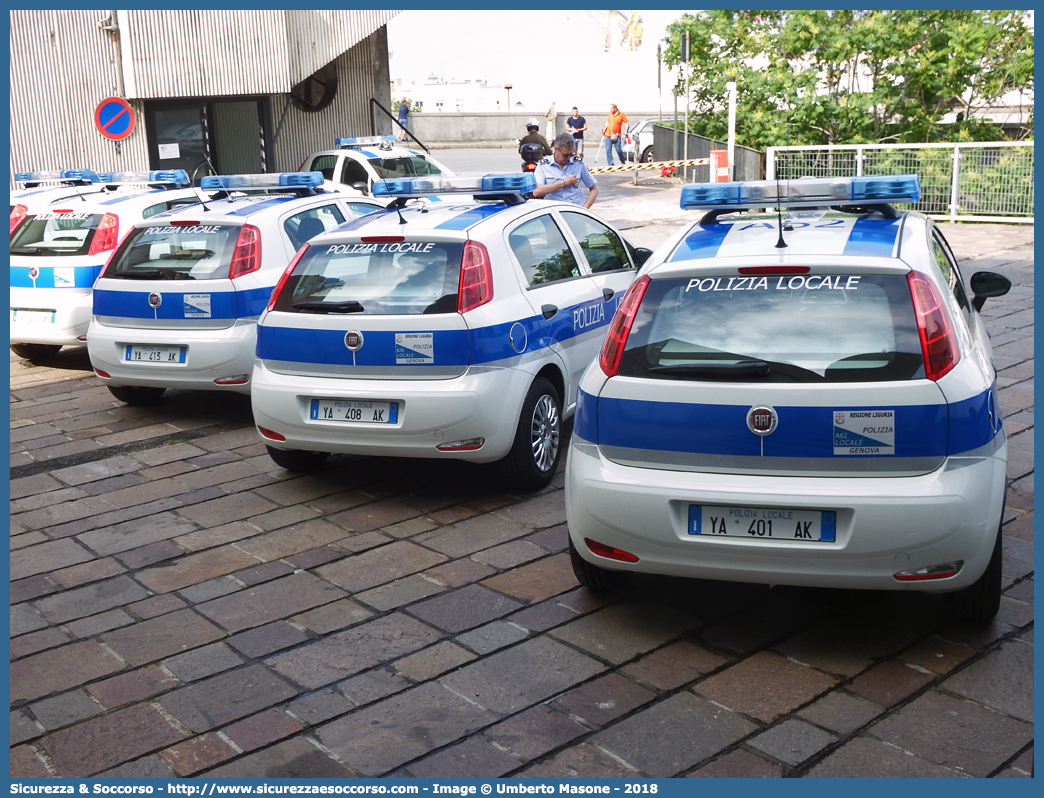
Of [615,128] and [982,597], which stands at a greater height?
[615,128]

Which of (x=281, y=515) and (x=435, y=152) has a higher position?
(x=435, y=152)

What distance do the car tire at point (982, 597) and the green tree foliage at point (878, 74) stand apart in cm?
2032

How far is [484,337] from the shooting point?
6.03m

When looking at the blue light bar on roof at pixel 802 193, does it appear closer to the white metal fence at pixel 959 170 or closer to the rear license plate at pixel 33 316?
the rear license plate at pixel 33 316

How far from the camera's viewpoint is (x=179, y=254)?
8.16 meters

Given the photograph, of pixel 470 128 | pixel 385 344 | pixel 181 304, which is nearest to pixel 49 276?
pixel 181 304

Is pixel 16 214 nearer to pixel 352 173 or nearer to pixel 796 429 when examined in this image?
pixel 352 173

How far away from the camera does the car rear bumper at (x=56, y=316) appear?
9836 millimetres

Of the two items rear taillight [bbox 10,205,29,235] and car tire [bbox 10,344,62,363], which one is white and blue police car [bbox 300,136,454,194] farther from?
car tire [bbox 10,344,62,363]

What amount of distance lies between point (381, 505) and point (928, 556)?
3.22m

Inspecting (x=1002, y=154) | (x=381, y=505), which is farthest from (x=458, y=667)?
(x=1002, y=154)

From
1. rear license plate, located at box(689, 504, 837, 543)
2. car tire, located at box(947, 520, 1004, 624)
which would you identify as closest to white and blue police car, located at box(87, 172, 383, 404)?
rear license plate, located at box(689, 504, 837, 543)

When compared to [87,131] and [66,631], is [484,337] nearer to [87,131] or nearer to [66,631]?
[66,631]

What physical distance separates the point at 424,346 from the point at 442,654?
2056 millimetres
